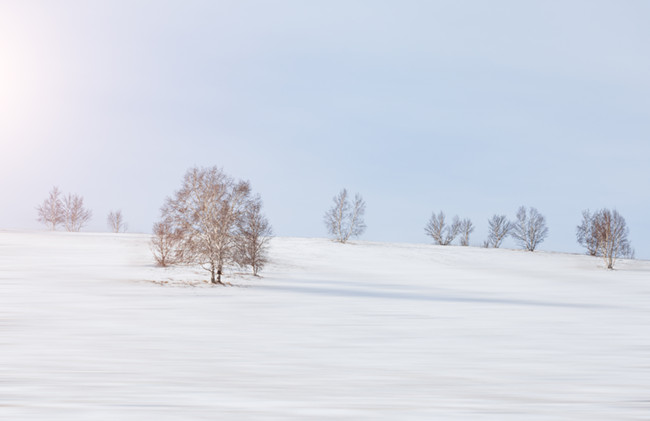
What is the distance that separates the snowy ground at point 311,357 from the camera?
6.07 meters

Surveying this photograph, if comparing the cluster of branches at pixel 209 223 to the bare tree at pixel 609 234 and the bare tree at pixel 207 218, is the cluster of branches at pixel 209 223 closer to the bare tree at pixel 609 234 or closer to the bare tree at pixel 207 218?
the bare tree at pixel 207 218

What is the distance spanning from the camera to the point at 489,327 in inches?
558

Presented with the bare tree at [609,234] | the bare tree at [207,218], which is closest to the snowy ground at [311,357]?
the bare tree at [207,218]

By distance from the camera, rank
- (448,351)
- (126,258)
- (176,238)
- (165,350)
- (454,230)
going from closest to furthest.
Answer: (165,350) < (448,351) < (176,238) < (126,258) < (454,230)

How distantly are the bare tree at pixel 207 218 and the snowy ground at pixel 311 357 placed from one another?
14.8ft

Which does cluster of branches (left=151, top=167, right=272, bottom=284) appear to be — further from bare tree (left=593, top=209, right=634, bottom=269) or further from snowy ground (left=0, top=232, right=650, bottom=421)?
bare tree (left=593, top=209, right=634, bottom=269)

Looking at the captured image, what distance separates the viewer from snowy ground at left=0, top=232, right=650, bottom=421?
6.07m

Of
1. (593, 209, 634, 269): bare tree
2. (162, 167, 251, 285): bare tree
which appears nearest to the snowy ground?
(162, 167, 251, 285): bare tree

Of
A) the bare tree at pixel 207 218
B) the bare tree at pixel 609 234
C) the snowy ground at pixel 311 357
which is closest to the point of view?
the snowy ground at pixel 311 357

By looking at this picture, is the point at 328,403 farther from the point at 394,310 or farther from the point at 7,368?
the point at 394,310

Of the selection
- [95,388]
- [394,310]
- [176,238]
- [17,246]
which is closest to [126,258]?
[17,246]

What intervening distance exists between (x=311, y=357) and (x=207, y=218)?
19.5m

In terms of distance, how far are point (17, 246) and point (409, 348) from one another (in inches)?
2071

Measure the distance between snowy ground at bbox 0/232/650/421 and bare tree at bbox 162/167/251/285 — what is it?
4509 mm
